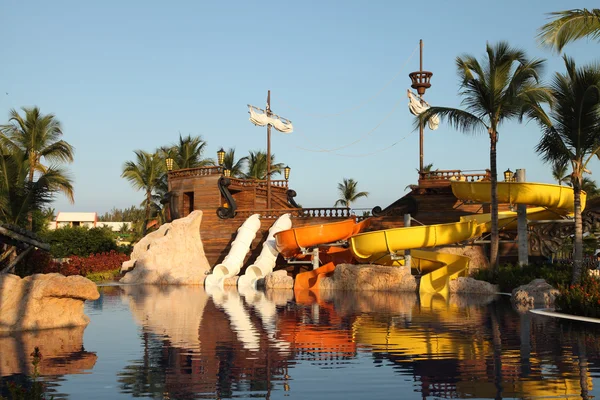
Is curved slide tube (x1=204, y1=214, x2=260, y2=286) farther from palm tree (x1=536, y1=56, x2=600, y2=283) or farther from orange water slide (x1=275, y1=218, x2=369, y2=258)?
palm tree (x1=536, y1=56, x2=600, y2=283)

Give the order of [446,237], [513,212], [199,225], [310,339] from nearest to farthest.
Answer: [310,339], [446,237], [513,212], [199,225]

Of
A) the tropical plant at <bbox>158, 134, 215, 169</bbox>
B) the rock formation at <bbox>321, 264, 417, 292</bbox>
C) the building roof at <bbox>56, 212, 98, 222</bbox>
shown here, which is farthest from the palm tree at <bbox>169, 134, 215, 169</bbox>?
the building roof at <bbox>56, 212, 98, 222</bbox>

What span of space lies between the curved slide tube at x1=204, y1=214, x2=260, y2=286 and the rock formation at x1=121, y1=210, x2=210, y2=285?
1174 mm

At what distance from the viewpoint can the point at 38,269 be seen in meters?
23.0

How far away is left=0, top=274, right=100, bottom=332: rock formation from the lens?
1266 centimetres

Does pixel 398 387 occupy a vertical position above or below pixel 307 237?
below

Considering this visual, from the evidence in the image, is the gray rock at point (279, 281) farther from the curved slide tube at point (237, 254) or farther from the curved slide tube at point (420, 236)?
the curved slide tube at point (420, 236)

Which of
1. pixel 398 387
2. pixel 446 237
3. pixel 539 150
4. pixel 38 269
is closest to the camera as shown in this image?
pixel 398 387

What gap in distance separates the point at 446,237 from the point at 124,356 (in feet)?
55.0

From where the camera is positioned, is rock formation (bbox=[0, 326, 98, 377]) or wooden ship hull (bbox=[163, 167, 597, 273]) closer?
rock formation (bbox=[0, 326, 98, 377])

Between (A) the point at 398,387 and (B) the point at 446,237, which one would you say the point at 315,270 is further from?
(A) the point at 398,387

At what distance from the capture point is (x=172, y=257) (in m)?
32.9

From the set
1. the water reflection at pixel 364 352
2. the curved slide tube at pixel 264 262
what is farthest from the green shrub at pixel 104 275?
the water reflection at pixel 364 352

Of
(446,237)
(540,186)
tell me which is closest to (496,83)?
(540,186)
